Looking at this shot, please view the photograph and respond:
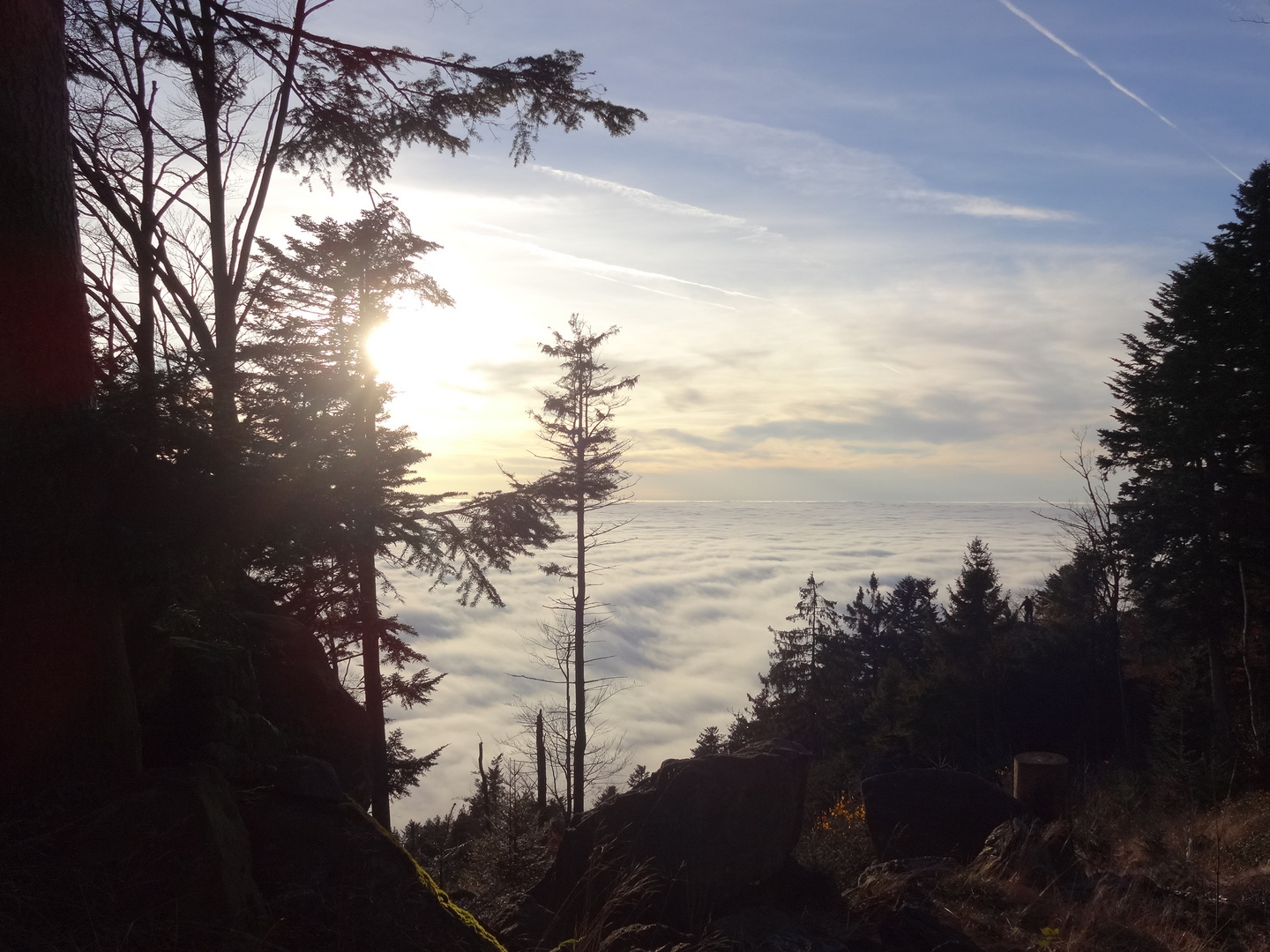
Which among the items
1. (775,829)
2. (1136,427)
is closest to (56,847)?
(775,829)

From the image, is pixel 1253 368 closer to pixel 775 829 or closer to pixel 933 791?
pixel 933 791

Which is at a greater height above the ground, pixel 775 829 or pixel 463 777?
pixel 775 829

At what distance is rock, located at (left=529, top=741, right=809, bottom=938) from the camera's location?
676 centimetres

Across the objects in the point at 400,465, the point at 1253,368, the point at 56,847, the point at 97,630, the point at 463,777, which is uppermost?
the point at 1253,368

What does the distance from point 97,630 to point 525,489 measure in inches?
492

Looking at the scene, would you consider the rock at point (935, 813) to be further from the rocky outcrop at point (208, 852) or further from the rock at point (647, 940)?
the rocky outcrop at point (208, 852)

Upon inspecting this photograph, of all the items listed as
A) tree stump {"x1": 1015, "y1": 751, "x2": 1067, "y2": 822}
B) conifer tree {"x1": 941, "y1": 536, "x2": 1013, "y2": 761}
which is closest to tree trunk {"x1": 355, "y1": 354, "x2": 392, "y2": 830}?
tree stump {"x1": 1015, "y1": 751, "x2": 1067, "y2": 822}

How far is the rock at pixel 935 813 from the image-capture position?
8719 millimetres

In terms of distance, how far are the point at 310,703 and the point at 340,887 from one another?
620 cm

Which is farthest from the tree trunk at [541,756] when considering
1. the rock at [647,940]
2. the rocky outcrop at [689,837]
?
the rock at [647,940]

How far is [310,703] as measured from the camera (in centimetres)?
966

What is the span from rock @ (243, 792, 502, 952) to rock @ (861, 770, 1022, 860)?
6.15 metres

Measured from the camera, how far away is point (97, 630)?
4.15 meters

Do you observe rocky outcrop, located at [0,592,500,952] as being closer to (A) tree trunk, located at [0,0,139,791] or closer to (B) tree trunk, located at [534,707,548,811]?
(A) tree trunk, located at [0,0,139,791]
